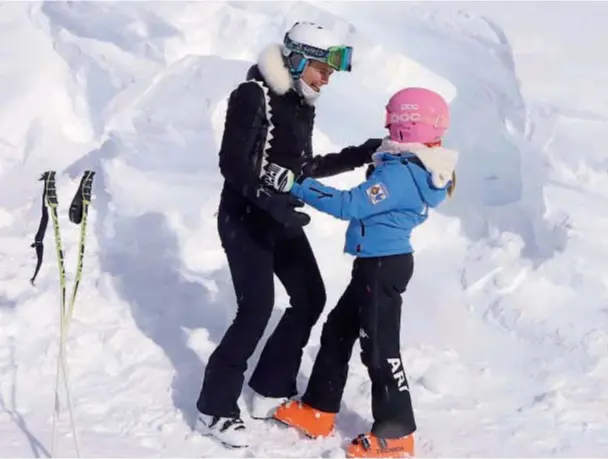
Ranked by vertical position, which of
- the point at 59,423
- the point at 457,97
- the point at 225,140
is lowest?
the point at 59,423

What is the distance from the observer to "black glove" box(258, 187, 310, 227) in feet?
13.1

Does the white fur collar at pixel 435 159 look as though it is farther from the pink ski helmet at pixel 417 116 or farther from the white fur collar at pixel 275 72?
the white fur collar at pixel 275 72

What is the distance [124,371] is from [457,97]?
428cm

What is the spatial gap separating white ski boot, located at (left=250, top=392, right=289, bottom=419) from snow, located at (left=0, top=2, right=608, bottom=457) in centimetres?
5

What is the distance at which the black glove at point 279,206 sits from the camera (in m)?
3.99

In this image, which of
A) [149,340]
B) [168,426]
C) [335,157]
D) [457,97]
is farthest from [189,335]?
[457,97]

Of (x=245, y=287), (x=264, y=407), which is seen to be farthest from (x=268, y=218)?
(x=264, y=407)

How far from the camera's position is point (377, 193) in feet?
12.8

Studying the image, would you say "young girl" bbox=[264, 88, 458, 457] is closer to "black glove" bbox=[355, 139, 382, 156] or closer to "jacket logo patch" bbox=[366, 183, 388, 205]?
"jacket logo patch" bbox=[366, 183, 388, 205]

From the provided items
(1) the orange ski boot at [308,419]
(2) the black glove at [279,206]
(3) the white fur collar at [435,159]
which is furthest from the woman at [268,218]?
(3) the white fur collar at [435,159]

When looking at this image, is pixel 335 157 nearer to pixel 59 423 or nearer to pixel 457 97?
pixel 59 423

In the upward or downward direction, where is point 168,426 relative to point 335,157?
downward

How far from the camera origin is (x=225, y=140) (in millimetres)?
4117

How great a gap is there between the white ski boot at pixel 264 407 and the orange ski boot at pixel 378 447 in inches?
19.7
